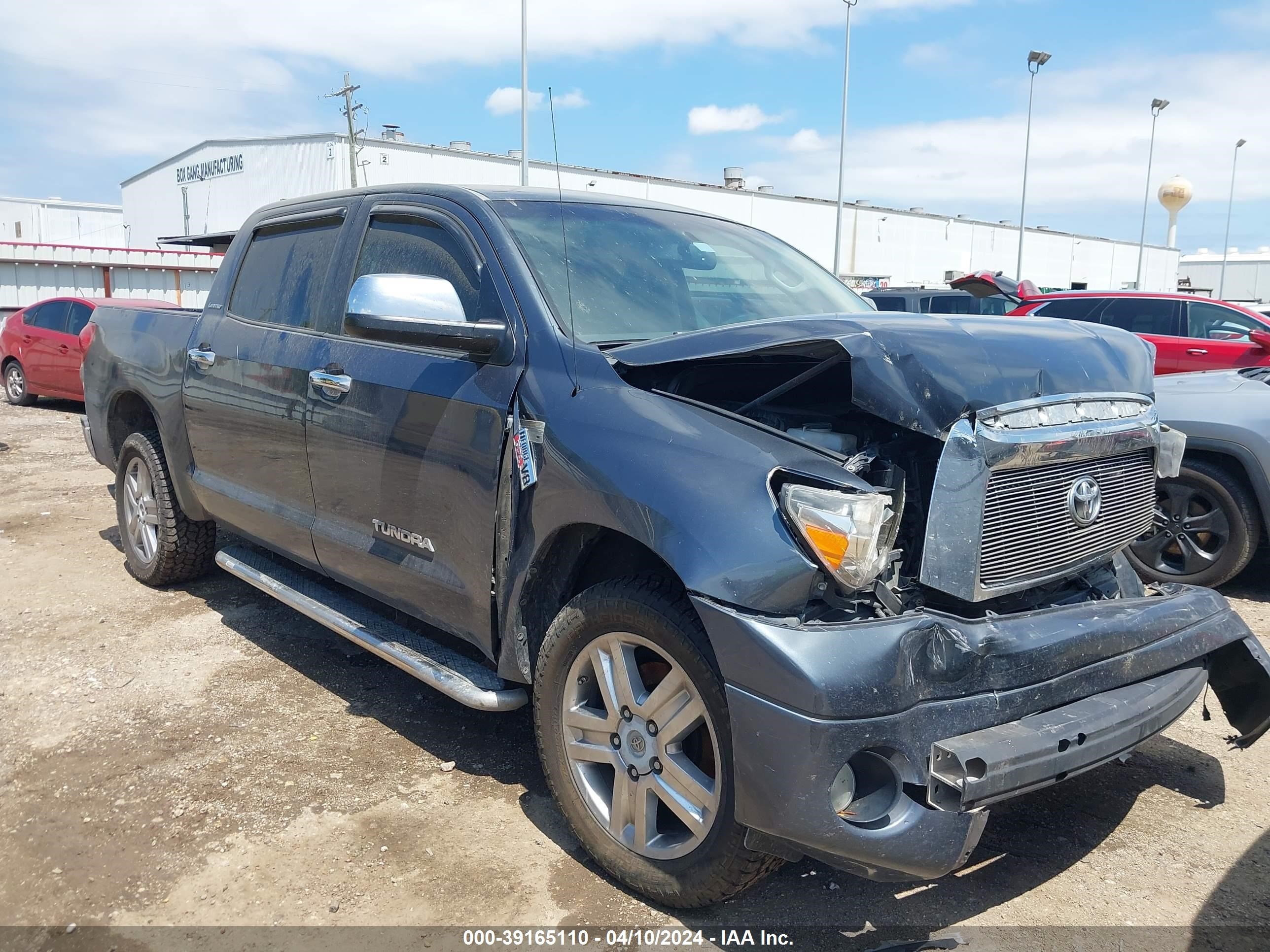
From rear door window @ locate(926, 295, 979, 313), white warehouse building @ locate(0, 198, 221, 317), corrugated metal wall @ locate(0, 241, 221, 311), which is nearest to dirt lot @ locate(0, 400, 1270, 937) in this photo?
rear door window @ locate(926, 295, 979, 313)

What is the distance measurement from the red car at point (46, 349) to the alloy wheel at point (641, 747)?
12.8 metres

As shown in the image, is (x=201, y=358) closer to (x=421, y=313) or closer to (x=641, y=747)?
(x=421, y=313)

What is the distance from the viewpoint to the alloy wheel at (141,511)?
5.33 metres

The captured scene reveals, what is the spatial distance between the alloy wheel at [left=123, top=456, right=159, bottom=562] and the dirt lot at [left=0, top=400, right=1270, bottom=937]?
0.82m

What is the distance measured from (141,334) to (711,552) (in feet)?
13.8

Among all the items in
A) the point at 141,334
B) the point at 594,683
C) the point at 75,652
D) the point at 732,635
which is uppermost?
the point at 141,334

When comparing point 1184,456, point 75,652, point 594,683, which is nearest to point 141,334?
point 75,652

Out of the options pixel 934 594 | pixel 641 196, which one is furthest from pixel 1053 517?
pixel 641 196

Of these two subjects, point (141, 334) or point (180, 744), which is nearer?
point (180, 744)

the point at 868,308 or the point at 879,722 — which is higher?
the point at 868,308

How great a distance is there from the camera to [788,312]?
3559 mm

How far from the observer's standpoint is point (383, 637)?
354 centimetres

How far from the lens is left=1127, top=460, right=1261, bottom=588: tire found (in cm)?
514

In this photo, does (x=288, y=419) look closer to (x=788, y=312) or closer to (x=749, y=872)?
(x=788, y=312)
